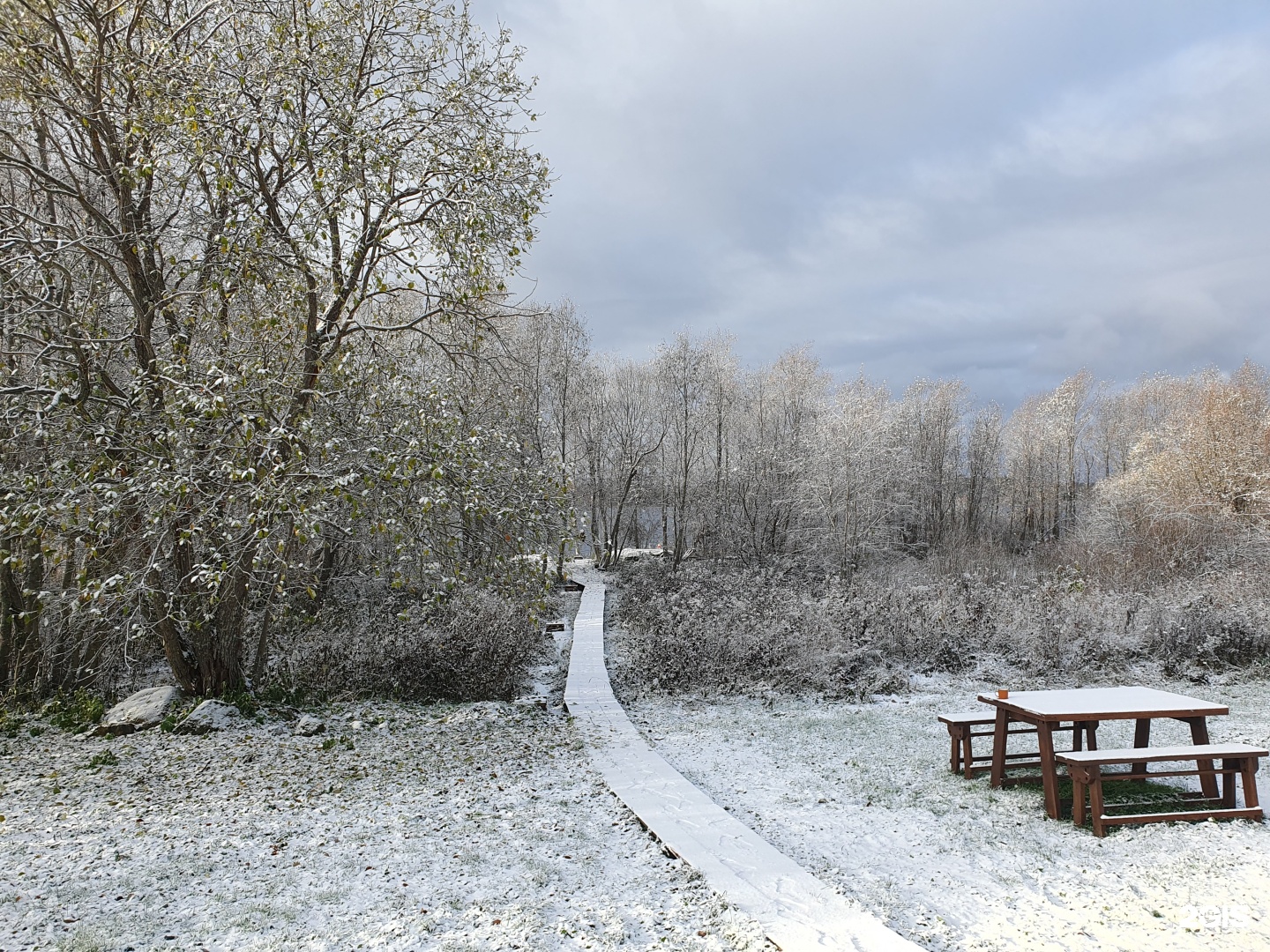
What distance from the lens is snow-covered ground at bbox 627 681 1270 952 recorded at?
2.98m

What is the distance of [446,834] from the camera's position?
154 inches

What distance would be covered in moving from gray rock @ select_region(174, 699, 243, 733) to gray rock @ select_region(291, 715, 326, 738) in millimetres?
456

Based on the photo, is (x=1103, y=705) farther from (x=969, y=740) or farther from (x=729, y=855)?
(x=729, y=855)

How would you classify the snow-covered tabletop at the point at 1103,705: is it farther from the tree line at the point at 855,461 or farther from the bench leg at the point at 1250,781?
the tree line at the point at 855,461

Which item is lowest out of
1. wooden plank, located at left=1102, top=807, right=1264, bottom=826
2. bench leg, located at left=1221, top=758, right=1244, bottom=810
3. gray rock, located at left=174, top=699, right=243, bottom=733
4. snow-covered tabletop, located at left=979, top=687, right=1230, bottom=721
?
gray rock, located at left=174, top=699, right=243, bottom=733

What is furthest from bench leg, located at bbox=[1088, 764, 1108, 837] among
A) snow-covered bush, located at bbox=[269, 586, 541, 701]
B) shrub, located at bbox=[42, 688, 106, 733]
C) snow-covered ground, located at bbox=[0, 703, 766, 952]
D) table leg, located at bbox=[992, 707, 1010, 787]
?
shrub, located at bbox=[42, 688, 106, 733]

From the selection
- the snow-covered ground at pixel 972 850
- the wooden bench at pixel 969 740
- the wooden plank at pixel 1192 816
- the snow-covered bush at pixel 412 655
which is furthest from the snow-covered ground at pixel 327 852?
the wooden plank at pixel 1192 816

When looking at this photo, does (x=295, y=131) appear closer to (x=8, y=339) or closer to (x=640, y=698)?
(x=8, y=339)

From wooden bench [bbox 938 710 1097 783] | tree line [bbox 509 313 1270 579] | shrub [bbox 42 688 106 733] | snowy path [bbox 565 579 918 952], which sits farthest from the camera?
tree line [bbox 509 313 1270 579]

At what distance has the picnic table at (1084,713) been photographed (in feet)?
13.6

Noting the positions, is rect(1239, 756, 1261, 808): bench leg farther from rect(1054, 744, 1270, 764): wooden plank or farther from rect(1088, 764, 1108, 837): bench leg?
rect(1088, 764, 1108, 837): bench leg

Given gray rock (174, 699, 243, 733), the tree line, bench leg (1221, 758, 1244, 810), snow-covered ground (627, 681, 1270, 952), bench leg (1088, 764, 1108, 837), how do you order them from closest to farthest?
snow-covered ground (627, 681, 1270, 952) → bench leg (1088, 764, 1108, 837) → bench leg (1221, 758, 1244, 810) → gray rock (174, 699, 243, 733) → the tree line

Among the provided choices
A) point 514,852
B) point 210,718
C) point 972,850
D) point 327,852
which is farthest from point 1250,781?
point 210,718

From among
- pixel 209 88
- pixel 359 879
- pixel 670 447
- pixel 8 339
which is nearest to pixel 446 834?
pixel 359 879
